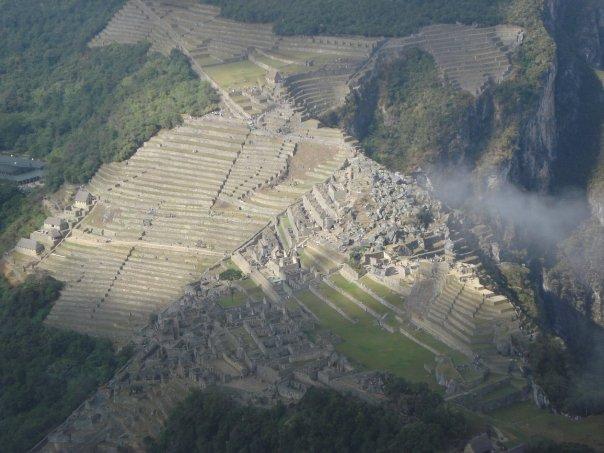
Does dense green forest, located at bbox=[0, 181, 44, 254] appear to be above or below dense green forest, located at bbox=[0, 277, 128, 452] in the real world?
below

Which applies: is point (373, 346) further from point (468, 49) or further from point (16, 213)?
point (468, 49)

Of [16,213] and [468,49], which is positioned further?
[468,49]

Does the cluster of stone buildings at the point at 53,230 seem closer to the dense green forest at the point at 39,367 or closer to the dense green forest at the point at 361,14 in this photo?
the dense green forest at the point at 39,367

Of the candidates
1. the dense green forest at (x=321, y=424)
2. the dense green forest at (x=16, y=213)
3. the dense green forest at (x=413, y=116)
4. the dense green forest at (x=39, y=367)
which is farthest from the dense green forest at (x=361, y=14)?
the dense green forest at (x=321, y=424)

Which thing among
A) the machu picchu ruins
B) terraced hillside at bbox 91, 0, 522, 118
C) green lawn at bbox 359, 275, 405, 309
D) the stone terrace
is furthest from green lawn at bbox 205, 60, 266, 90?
green lawn at bbox 359, 275, 405, 309

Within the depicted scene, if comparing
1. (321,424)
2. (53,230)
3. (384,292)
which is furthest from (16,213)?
(321,424)

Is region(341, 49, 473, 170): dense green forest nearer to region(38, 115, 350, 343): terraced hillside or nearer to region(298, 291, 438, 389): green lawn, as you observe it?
region(38, 115, 350, 343): terraced hillside

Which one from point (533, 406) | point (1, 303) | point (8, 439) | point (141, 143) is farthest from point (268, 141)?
point (533, 406)
